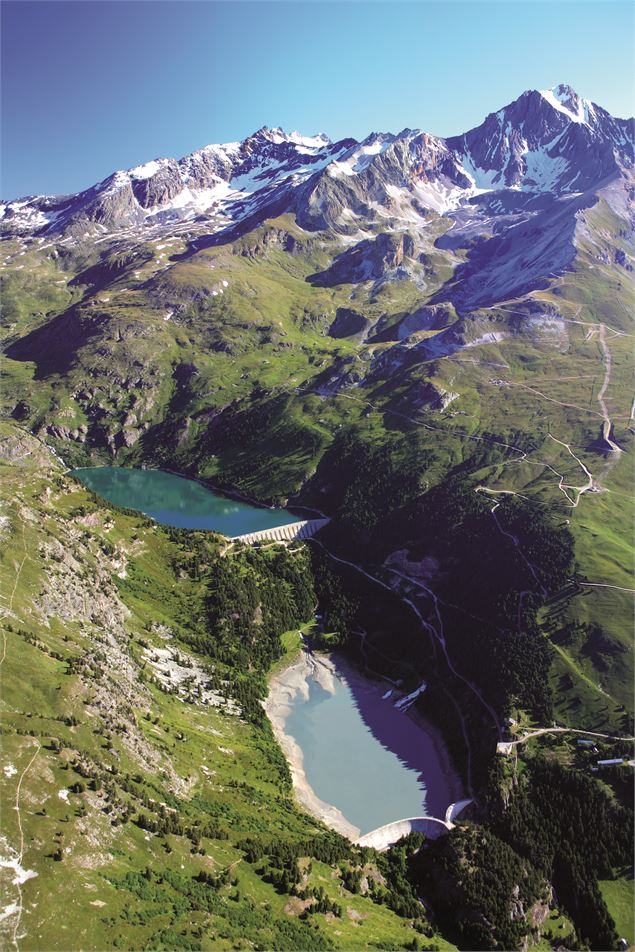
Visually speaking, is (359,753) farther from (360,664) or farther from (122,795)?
(122,795)

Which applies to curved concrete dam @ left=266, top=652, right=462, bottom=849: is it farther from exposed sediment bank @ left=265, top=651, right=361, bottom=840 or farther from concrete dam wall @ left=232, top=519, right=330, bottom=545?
concrete dam wall @ left=232, top=519, right=330, bottom=545

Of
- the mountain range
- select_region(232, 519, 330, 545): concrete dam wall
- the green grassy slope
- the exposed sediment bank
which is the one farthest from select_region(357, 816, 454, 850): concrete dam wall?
select_region(232, 519, 330, 545): concrete dam wall

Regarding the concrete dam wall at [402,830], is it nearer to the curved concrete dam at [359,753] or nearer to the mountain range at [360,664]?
the curved concrete dam at [359,753]

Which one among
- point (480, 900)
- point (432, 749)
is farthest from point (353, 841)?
point (432, 749)

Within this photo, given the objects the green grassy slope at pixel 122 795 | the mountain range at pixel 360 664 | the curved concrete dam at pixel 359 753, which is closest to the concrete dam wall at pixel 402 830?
the curved concrete dam at pixel 359 753

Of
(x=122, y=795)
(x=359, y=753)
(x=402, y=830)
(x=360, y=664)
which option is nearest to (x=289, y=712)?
(x=359, y=753)

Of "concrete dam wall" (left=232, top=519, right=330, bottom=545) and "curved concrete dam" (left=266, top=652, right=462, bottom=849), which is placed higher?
"concrete dam wall" (left=232, top=519, right=330, bottom=545)

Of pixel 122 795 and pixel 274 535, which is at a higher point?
pixel 122 795

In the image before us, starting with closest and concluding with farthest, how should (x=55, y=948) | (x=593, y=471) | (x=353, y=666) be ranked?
(x=55, y=948)
(x=353, y=666)
(x=593, y=471)

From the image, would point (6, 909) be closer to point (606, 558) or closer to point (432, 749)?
point (432, 749)
